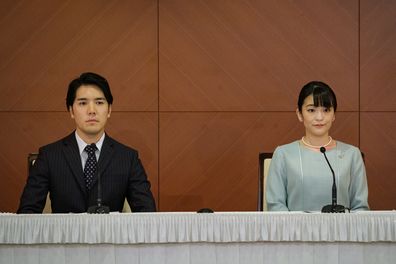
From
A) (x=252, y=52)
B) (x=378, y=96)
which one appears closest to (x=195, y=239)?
(x=252, y=52)

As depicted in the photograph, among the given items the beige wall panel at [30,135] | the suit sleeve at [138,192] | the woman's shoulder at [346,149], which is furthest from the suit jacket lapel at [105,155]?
the beige wall panel at [30,135]

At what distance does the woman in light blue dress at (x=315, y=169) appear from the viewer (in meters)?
3.12

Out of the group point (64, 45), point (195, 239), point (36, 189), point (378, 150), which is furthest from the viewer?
point (378, 150)

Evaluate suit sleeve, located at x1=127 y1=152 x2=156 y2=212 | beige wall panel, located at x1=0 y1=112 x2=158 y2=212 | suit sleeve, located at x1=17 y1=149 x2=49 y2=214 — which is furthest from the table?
beige wall panel, located at x1=0 y1=112 x2=158 y2=212

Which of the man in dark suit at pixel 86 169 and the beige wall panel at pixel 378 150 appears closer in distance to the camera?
the man in dark suit at pixel 86 169

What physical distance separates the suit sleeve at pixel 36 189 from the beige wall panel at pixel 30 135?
130 cm

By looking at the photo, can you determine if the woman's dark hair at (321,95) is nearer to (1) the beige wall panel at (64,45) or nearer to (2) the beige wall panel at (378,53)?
(2) the beige wall panel at (378,53)

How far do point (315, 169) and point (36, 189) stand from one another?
4.34 feet

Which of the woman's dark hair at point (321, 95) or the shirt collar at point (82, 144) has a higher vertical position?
the woman's dark hair at point (321, 95)

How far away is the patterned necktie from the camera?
3033 millimetres

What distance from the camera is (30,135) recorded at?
436 centimetres

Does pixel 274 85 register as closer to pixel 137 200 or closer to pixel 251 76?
pixel 251 76

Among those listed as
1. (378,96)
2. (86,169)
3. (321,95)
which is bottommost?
(86,169)

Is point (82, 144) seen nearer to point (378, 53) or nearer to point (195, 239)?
point (195, 239)
